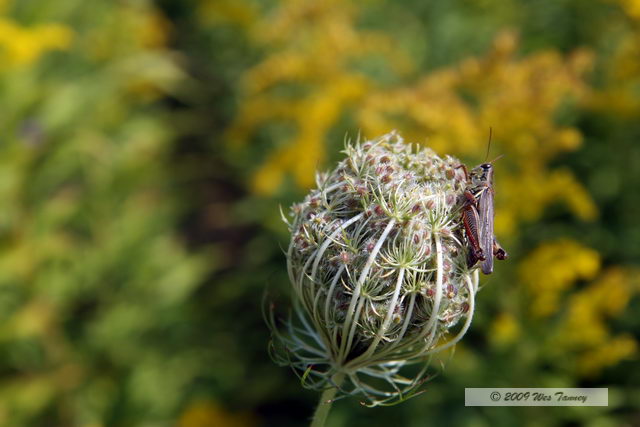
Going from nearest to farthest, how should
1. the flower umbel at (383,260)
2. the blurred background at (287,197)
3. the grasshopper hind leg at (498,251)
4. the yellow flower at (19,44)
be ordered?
the flower umbel at (383,260), the grasshopper hind leg at (498,251), the blurred background at (287,197), the yellow flower at (19,44)

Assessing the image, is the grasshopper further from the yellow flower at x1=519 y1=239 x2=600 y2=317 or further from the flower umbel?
the yellow flower at x1=519 y1=239 x2=600 y2=317

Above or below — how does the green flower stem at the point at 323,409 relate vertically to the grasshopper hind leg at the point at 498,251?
below

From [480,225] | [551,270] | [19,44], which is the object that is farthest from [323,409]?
[19,44]

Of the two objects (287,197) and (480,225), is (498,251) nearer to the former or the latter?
(480,225)

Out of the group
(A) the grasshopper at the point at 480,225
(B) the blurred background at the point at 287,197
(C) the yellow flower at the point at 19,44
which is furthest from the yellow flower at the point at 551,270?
(C) the yellow flower at the point at 19,44

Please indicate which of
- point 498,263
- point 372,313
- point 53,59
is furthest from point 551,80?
point 53,59

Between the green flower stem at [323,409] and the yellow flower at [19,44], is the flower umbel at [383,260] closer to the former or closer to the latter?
the green flower stem at [323,409]

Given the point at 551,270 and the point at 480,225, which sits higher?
the point at 551,270
